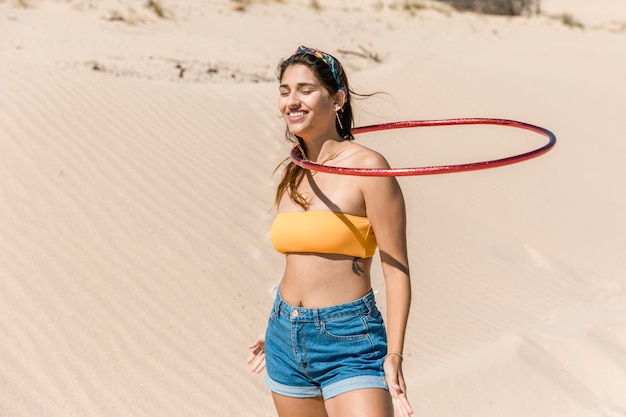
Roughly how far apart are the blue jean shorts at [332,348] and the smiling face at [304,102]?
0.62 metres

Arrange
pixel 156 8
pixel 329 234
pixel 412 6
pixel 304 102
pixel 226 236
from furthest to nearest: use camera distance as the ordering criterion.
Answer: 1. pixel 412 6
2. pixel 156 8
3. pixel 226 236
4. pixel 304 102
5. pixel 329 234

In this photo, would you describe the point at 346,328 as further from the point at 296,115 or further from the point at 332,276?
the point at 296,115

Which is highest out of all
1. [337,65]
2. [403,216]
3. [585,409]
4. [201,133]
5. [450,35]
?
[337,65]

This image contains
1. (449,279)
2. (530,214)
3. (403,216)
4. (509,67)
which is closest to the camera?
(403,216)

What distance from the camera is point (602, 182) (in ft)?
38.8

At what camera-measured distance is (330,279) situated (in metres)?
2.66

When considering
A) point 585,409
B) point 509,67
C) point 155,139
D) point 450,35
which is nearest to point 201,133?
point 155,139

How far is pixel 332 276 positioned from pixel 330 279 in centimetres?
1

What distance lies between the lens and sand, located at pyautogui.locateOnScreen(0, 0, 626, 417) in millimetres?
5758

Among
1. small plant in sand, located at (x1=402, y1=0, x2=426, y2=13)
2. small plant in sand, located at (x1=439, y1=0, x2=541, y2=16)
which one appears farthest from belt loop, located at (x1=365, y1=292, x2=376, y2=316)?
small plant in sand, located at (x1=439, y1=0, x2=541, y2=16)

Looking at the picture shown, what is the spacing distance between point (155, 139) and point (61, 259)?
244 centimetres

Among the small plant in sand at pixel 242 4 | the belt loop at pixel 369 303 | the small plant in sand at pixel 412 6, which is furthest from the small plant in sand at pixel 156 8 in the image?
the belt loop at pixel 369 303

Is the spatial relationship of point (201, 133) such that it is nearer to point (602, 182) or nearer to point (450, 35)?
point (602, 182)

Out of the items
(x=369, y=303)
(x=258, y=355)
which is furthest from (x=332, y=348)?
(x=258, y=355)
